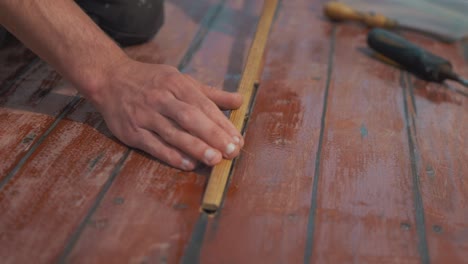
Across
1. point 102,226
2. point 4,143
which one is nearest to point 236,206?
point 102,226

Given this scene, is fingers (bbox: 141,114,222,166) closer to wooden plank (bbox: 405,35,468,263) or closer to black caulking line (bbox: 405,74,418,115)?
wooden plank (bbox: 405,35,468,263)

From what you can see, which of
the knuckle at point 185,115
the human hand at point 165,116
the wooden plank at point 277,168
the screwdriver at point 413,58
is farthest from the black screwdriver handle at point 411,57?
the knuckle at point 185,115

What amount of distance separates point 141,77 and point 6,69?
2.10 feet

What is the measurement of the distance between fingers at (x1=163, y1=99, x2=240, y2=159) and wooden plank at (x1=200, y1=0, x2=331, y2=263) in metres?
0.09

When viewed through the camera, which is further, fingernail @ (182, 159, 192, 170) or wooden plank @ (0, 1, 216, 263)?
fingernail @ (182, 159, 192, 170)

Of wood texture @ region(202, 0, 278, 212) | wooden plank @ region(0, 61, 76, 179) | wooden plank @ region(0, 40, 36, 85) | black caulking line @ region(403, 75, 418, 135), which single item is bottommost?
black caulking line @ region(403, 75, 418, 135)

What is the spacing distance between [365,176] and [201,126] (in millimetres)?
434

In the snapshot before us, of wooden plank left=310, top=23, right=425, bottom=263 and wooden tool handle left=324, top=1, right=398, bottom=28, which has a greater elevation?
wooden plank left=310, top=23, right=425, bottom=263

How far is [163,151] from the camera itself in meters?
1.24

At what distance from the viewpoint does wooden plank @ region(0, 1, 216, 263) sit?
3.37 feet

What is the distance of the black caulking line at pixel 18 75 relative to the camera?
1.54m

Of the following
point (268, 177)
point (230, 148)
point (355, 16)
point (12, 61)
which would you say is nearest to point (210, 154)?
point (230, 148)

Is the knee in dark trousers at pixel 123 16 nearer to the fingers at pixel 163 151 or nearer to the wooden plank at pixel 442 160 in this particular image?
the fingers at pixel 163 151

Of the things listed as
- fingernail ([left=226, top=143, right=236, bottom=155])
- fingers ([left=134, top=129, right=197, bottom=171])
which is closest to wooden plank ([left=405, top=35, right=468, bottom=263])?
fingernail ([left=226, top=143, right=236, bottom=155])
